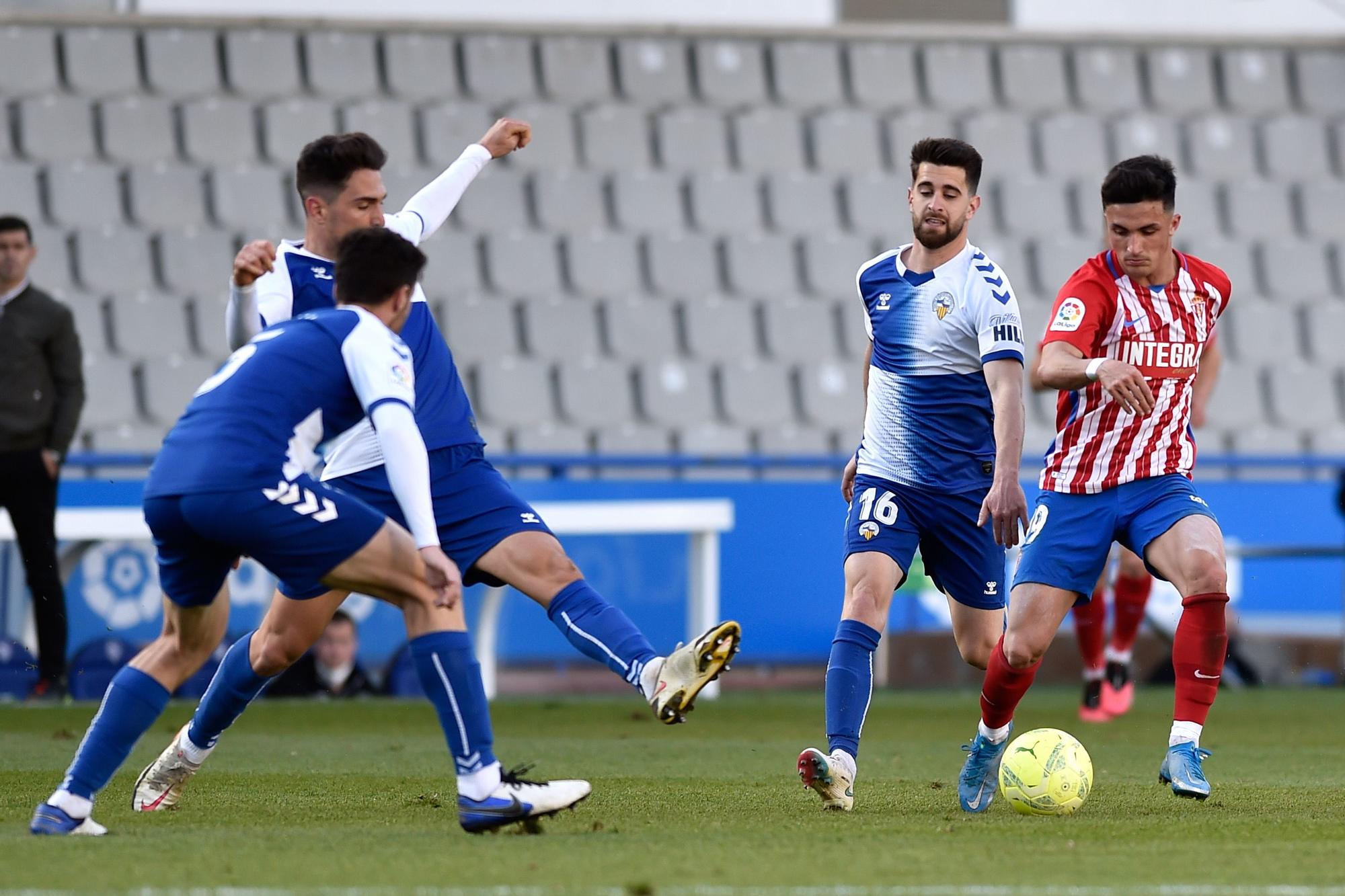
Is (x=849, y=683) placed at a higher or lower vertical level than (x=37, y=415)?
lower

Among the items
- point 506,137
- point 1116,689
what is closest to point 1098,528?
point 506,137

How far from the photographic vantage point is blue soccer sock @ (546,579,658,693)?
16.6 feet

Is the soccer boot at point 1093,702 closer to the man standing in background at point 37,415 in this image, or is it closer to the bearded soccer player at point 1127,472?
the bearded soccer player at point 1127,472

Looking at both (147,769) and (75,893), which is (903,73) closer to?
(147,769)

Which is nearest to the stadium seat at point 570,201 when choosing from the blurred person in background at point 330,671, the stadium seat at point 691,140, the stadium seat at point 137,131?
the stadium seat at point 691,140

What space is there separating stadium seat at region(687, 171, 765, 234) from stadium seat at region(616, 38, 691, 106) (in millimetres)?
882

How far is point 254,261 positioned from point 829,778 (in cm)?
214

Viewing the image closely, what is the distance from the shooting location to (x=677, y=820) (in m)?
5.19

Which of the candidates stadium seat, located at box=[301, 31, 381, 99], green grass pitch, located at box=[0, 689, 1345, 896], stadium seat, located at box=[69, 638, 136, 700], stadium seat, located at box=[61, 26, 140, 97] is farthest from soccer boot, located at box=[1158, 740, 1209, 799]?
stadium seat, located at box=[61, 26, 140, 97]

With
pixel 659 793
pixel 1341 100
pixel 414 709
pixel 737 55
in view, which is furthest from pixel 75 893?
pixel 1341 100

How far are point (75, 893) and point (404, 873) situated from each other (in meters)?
0.68

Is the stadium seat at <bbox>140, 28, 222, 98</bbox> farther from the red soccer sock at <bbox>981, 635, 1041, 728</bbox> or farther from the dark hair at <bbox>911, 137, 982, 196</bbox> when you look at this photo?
the red soccer sock at <bbox>981, 635, 1041, 728</bbox>

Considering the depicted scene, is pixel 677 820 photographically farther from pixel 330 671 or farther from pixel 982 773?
pixel 330 671

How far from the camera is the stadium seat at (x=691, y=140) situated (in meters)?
14.6
